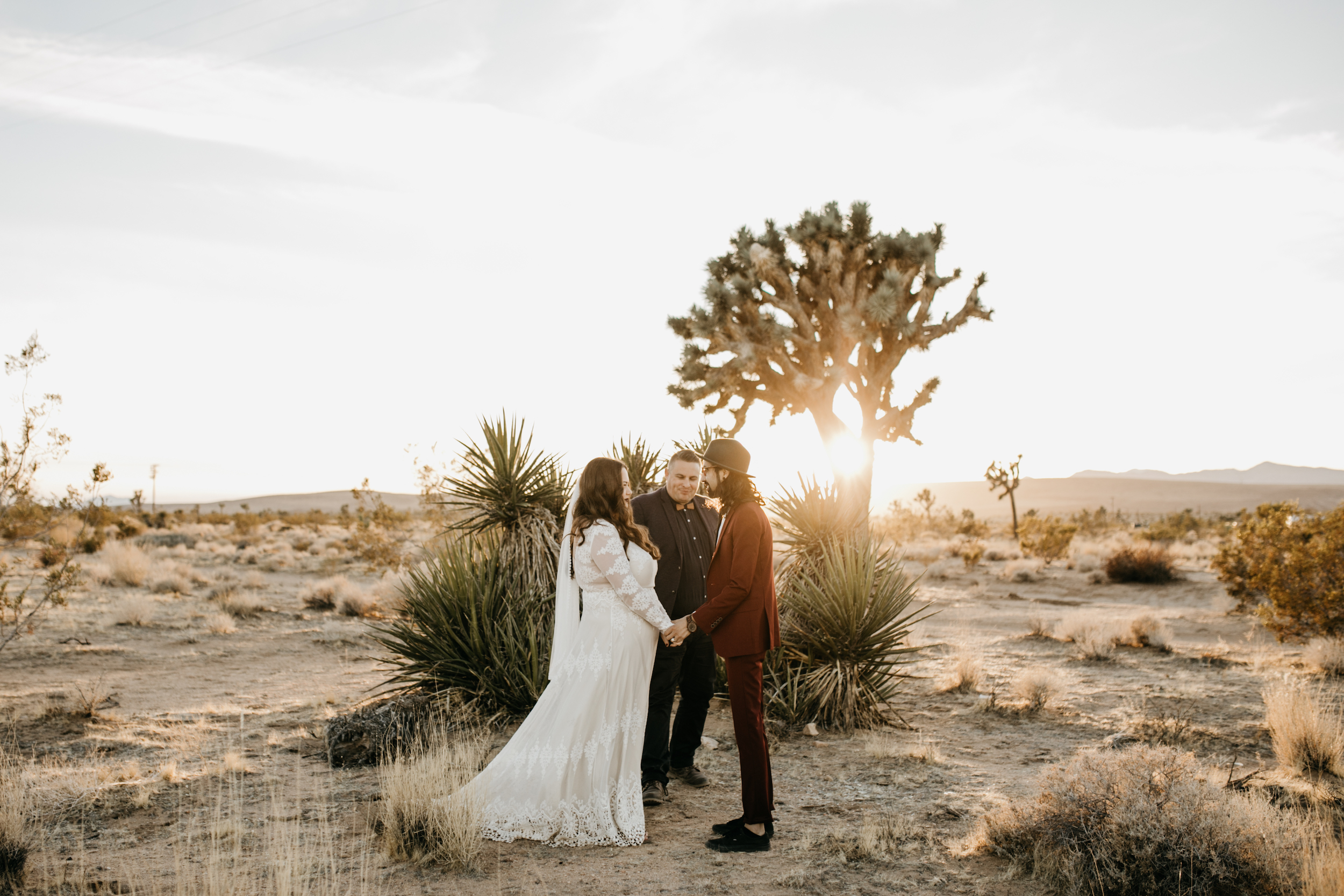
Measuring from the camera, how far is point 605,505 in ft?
14.4

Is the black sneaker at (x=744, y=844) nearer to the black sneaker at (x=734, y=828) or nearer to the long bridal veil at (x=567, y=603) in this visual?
the black sneaker at (x=734, y=828)

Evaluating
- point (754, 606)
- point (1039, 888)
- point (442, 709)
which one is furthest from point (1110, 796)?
point (442, 709)

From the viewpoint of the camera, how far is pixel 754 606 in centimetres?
427

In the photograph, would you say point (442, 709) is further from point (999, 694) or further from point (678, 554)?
point (999, 694)

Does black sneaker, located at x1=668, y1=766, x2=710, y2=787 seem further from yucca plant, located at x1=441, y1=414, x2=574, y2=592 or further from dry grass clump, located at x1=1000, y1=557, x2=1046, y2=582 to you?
dry grass clump, located at x1=1000, y1=557, x2=1046, y2=582

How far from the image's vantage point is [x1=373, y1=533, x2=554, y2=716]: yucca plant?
6500 millimetres

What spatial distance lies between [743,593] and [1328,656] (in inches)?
334

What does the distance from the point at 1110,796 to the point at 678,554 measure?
249 centimetres

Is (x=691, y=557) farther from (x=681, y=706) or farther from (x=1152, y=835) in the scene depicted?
(x=1152, y=835)

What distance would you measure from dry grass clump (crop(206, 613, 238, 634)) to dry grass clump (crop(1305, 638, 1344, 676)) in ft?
46.5

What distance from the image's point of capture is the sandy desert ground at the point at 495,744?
13.3 ft

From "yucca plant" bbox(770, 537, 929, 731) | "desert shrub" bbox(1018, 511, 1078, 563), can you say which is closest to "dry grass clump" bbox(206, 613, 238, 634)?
"yucca plant" bbox(770, 537, 929, 731)

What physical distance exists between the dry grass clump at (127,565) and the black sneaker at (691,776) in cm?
1570

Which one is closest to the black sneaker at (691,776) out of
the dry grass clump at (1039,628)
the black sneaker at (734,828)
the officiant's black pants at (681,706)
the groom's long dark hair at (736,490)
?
the officiant's black pants at (681,706)
